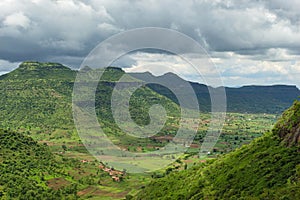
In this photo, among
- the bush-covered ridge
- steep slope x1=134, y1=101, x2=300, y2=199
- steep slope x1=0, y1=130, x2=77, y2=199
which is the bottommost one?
steep slope x1=0, y1=130, x2=77, y2=199

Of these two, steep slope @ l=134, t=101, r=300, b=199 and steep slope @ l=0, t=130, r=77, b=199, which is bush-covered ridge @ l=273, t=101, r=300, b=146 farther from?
steep slope @ l=0, t=130, r=77, b=199

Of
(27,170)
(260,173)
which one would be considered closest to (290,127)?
(260,173)

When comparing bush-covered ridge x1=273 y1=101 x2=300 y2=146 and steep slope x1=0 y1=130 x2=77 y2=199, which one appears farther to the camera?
steep slope x1=0 y1=130 x2=77 y2=199

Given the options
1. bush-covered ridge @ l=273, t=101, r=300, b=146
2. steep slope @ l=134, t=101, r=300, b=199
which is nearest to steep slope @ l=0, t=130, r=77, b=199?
steep slope @ l=134, t=101, r=300, b=199

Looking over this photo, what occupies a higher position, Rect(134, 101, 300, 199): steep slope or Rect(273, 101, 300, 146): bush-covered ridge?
Rect(273, 101, 300, 146): bush-covered ridge

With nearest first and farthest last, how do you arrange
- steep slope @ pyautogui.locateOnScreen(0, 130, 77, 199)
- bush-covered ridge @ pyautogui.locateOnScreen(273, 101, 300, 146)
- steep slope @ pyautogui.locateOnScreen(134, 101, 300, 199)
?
steep slope @ pyautogui.locateOnScreen(134, 101, 300, 199) < bush-covered ridge @ pyautogui.locateOnScreen(273, 101, 300, 146) < steep slope @ pyautogui.locateOnScreen(0, 130, 77, 199)

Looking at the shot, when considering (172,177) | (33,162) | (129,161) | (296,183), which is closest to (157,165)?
(129,161)

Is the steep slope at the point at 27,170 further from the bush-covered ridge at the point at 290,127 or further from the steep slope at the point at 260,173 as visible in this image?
the bush-covered ridge at the point at 290,127

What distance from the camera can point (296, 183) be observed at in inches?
1307

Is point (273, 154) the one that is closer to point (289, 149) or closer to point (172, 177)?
point (289, 149)

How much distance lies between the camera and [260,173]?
39750 mm

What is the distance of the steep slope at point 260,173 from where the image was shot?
35.3 metres

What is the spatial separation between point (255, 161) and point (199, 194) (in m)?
8.94

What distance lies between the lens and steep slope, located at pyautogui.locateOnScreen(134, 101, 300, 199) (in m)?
35.3
